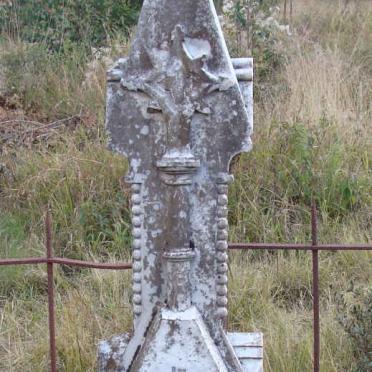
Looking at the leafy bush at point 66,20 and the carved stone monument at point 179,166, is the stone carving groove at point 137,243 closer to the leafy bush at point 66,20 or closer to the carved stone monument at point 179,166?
the carved stone monument at point 179,166

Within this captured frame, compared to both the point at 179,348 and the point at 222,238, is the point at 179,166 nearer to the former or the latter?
the point at 222,238

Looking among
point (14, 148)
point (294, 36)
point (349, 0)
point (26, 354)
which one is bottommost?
point (26, 354)

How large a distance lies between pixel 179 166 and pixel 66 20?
16.2ft

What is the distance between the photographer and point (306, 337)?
3135 mm

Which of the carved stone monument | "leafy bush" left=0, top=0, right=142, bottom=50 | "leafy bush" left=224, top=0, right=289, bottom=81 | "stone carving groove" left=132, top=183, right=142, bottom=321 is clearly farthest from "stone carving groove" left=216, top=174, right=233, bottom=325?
"leafy bush" left=0, top=0, right=142, bottom=50

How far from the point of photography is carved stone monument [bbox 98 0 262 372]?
1696 millimetres

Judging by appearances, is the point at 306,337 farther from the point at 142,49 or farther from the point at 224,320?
the point at 142,49

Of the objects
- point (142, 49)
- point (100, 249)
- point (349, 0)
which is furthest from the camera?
point (349, 0)

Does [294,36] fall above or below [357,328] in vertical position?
above

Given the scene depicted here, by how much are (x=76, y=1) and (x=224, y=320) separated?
515 cm

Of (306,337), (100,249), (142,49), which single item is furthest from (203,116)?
(100,249)

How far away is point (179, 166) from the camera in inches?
66.6

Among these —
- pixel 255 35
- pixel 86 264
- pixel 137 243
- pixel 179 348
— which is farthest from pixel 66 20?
pixel 179 348

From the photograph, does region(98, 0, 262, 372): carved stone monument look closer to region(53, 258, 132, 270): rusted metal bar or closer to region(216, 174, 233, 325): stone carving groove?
region(216, 174, 233, 325): stone carving groove
